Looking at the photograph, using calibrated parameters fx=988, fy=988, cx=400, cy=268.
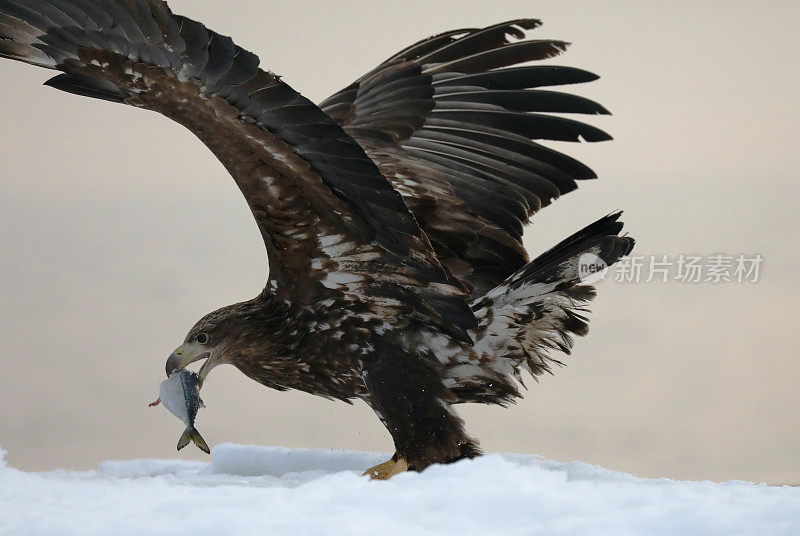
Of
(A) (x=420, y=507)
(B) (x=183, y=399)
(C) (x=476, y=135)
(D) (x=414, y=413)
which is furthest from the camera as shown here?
(C) (x=476, y=135)

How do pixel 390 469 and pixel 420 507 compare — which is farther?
pixel 390 469

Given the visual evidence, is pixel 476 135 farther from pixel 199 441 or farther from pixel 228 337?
pixel 199 441

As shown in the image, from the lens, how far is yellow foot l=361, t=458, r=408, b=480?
3963mm

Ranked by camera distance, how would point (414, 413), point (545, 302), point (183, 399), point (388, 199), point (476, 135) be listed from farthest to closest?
point (476, 135) → point (183, 399) → point (545, 302) → point (414, 413) → point (388, 199)

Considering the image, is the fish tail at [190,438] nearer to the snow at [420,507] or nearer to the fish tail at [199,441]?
the fish tail at [199,441]

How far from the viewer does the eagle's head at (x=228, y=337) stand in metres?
4.20

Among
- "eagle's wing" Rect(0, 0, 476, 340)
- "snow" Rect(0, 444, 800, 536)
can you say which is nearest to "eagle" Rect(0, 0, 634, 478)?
"eagle's wing" Rect(0, 0, 476, 340)

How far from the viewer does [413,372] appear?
4.04 m

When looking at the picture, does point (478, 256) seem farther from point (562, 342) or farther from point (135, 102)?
point (135, 102)

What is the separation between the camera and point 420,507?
274 cm

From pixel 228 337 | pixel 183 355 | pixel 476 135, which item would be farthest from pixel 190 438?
pixel 476 135

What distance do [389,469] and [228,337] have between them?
0.89 meters

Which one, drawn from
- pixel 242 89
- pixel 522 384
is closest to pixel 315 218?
pixel 242 89

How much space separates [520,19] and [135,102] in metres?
2.13
